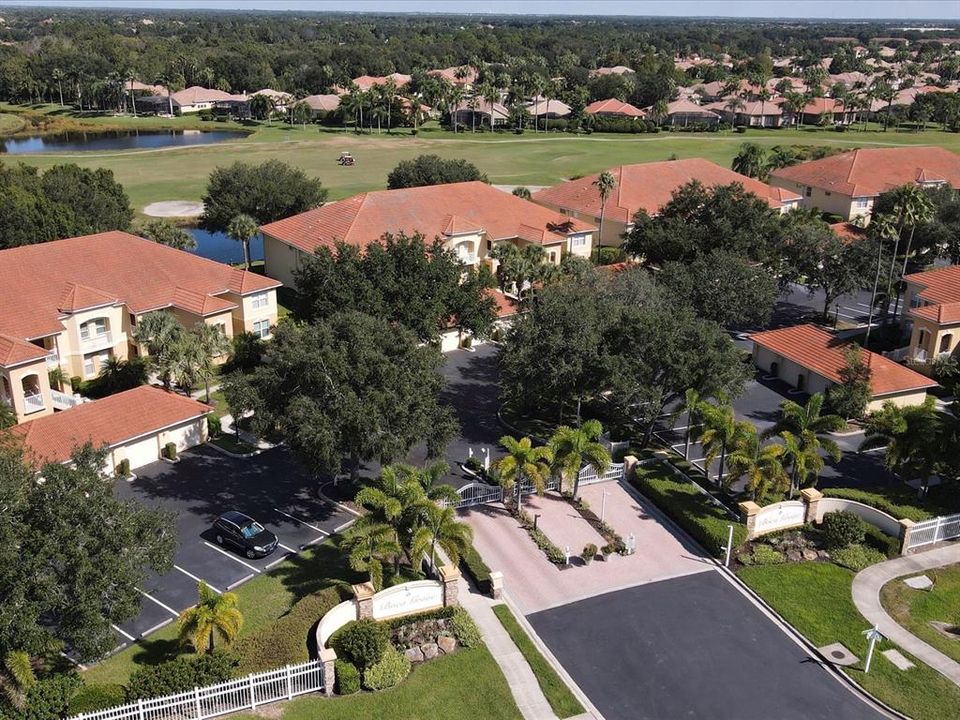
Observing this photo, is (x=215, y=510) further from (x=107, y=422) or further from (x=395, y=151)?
(x=395, y=151)

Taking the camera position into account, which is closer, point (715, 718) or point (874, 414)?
point (715, 718)

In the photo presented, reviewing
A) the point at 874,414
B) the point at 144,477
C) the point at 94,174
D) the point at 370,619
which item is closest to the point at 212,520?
the point at 144,477

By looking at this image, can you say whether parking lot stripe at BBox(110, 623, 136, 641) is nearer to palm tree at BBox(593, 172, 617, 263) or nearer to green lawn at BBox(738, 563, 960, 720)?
green lawn at BBox(738, 563, 960, 720)

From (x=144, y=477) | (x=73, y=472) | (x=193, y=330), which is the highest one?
(x=73, y=472)

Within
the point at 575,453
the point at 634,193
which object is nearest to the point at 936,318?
the point at 575,453

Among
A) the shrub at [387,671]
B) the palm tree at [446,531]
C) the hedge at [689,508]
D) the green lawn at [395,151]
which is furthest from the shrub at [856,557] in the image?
the green lawn at [395,151]

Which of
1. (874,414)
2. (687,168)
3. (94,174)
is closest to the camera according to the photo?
(874,414)

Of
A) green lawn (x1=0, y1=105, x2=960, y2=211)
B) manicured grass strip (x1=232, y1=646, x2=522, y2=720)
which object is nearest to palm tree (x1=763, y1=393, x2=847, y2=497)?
manicured grass strip (x1=232, y1=646, x2=522, y2=720)

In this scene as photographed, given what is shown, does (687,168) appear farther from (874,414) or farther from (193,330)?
(193,330)

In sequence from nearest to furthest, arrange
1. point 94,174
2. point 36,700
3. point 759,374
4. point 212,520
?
point 36,700, point 212,520, point 759,374, point 94,174
